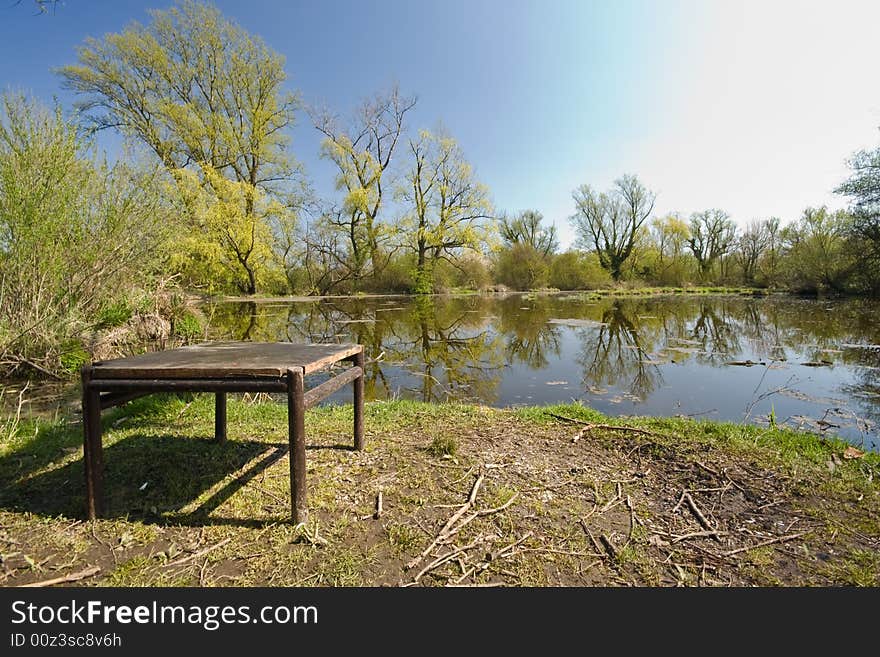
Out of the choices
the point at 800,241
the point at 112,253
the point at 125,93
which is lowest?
the point at 112,253

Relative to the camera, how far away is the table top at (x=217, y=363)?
1943mm

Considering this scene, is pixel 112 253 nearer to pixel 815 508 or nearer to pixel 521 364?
pixel 521 364

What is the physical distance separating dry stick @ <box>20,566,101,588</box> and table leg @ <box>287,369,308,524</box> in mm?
832

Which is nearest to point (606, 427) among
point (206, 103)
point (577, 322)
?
point (577, 322)

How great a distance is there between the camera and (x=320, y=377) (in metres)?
7.12

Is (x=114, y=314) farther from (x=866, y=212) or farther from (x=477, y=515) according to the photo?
(x=866, y=212)

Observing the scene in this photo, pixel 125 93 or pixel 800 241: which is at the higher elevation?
pixel 125 93

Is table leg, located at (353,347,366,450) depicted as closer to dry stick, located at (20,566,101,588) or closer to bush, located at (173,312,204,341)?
dry stick, located at (20,566,101,588)

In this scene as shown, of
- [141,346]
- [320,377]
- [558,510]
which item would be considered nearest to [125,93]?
[141,346]

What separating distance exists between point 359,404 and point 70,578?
1.74m

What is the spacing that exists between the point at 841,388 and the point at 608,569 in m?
6.52

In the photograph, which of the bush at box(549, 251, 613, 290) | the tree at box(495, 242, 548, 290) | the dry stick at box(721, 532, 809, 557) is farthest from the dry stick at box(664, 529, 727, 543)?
the bush at box(549, 251, 613, 290)

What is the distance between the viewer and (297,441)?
6.60 ft

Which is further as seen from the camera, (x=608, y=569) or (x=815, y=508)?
(x=815, y=508)
